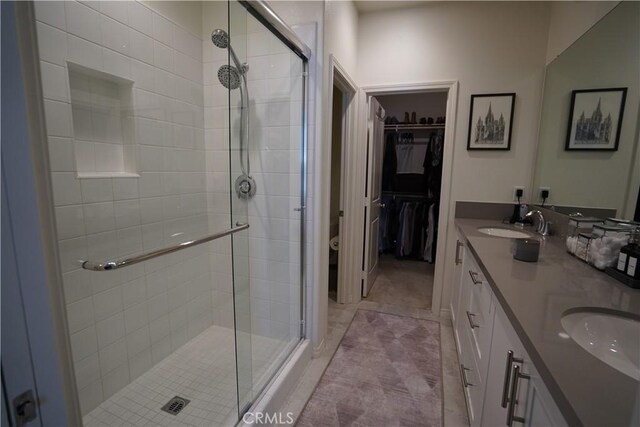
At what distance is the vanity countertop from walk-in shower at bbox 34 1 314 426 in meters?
1.23

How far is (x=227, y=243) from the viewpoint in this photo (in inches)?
89.0

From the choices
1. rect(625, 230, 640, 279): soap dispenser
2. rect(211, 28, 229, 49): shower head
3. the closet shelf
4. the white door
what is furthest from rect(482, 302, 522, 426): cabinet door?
the closet shelf

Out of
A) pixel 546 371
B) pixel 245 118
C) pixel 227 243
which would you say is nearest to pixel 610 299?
pixel 546 371

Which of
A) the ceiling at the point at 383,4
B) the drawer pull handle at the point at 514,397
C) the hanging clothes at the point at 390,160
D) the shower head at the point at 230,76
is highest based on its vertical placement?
the ceiling at the point at 383,4

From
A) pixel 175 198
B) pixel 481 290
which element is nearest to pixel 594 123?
pixel 481 290

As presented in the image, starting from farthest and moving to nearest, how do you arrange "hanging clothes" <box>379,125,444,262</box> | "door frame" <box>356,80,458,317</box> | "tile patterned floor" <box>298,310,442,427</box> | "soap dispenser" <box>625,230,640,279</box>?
1. "hanging clothes" <box>379,125,444,262</box>
2. "door frame" <box>356,80,458,317</box>
3. "tile patterned floor" <box>298,310,442,427</box>
4. "soap dispenser" <box>625,230,640,279</box>

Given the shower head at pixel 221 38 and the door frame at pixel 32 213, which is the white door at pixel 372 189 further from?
the door frame at pixel 32 213

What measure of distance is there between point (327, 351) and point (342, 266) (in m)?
0.86

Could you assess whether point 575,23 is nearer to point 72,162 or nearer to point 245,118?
point 245,118

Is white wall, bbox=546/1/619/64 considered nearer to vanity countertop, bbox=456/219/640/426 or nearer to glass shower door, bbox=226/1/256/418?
vanity countertop, bbox=456/219/640/426

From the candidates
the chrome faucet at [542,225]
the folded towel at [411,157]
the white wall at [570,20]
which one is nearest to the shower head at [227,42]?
the white wall at [570,20]

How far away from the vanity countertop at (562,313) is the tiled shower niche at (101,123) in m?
1.93

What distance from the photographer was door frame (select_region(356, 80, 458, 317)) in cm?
246

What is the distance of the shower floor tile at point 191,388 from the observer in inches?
58.2
